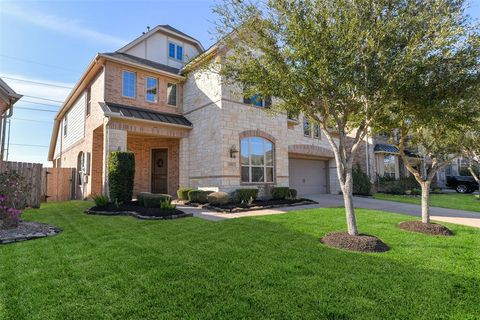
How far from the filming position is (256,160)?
1277cm

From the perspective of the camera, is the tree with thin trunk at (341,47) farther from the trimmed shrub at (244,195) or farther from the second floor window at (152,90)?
the second floor window at (152,90)

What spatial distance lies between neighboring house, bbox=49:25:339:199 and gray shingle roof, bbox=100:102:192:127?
0.14ft

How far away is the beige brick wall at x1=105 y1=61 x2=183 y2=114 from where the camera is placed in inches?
464

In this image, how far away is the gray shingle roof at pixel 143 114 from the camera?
11.2 m

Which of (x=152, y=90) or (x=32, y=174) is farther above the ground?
(x=152, y=90)

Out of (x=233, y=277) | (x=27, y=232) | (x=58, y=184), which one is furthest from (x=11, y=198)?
(x=58, y=184)

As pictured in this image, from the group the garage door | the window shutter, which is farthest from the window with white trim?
the window shutter

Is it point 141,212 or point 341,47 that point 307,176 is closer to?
point 141,212

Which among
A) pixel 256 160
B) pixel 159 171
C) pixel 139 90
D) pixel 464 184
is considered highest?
pixel 139 90

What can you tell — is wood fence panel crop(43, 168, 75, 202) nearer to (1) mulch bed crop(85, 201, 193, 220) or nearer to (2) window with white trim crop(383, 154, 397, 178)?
(1) mulch bed crop(85, 201, 193, 220)

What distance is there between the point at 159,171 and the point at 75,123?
260 inches

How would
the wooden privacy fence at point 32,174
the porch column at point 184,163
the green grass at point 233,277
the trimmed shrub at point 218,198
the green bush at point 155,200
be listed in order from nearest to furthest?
1. the green grass at point 233,277
2. the green bush at point 155,200
3. the trimmed shrub at point 218,198
4. the wooden privacy fence at point 32,174
5. the porch column at point 184,163

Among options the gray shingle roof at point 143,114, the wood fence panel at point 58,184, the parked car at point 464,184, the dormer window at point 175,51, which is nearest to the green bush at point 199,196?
the gray shingle roof at point 143,114

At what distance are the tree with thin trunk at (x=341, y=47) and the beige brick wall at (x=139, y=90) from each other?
832cm
